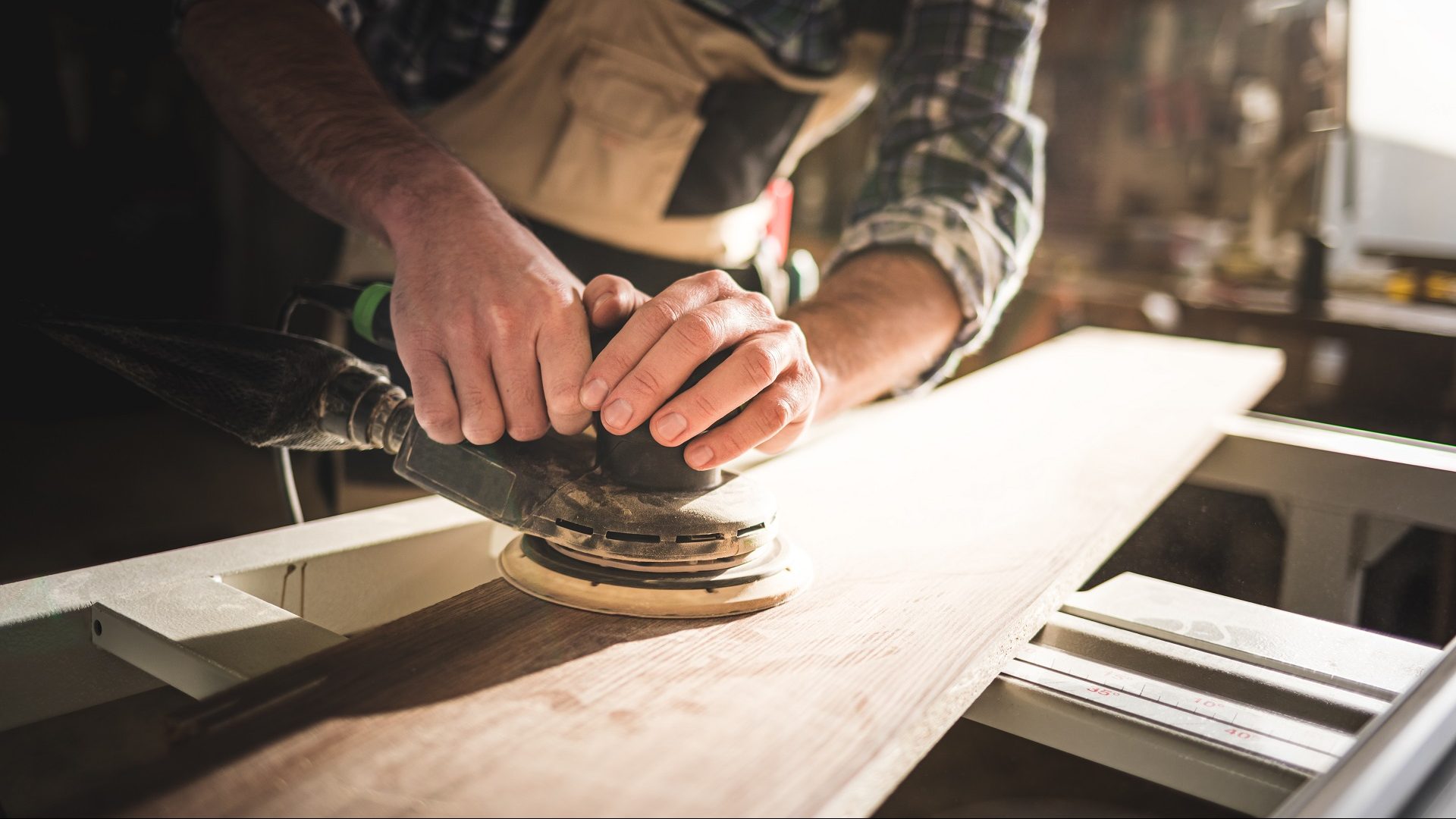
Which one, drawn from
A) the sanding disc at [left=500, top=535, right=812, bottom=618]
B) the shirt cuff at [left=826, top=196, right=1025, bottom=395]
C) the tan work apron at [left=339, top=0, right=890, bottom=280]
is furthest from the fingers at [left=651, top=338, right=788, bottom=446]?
the tan work apron at [left=339, top=0, right=890, bottom=280]

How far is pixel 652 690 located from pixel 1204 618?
0.50 metres

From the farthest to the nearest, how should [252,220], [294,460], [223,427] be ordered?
[252,220], [294,460], [223,427]

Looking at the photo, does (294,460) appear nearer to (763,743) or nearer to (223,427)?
(223,427)

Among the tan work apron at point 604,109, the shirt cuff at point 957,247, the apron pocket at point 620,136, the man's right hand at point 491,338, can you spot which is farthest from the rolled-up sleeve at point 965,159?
the man's right hand at point 491,338

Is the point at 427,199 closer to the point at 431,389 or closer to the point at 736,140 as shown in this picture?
the point at 431,389

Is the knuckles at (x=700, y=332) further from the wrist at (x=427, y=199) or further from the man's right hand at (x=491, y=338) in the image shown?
the wrist at (x=427, y=199)

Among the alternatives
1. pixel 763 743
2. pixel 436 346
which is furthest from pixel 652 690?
pixel 436 346

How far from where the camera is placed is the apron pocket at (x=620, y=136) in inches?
57.1

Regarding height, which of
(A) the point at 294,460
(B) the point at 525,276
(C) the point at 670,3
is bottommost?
(A) the point at 294,460

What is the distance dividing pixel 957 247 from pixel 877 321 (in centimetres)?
15

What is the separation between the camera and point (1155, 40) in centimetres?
545

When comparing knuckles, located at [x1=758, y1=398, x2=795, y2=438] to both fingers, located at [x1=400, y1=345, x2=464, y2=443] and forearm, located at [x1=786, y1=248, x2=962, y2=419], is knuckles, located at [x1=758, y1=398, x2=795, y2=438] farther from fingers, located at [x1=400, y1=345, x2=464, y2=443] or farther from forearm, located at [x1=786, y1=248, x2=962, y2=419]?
forearm, located at [x1=786, y1=248, x2=962, y2=419]

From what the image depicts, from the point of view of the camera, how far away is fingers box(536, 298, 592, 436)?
70 cm

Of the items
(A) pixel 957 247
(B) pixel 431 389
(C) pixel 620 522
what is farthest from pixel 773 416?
(A) pixel 957 247
